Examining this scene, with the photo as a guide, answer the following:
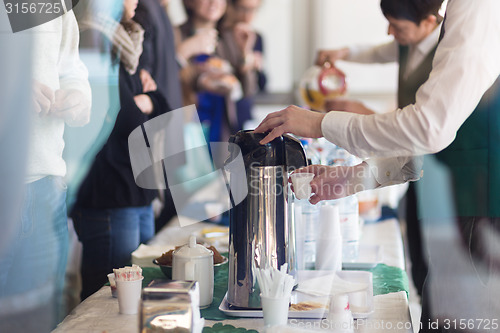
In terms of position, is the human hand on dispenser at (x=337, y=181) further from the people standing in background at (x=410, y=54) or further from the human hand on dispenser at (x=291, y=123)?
the people standing in background at (x=410, y=54)

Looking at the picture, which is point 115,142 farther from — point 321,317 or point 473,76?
point 473,76

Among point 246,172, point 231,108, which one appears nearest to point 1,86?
point 246,172

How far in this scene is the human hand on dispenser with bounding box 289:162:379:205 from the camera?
4.39 feet

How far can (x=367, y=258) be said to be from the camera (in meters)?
1.58

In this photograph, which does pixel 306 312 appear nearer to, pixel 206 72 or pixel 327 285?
pixel 327 285

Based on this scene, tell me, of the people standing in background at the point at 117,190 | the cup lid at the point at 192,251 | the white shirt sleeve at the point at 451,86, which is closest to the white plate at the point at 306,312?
the cup lid at the point at 192,251

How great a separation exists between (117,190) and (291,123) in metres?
0.90

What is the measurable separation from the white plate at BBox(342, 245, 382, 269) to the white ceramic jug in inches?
18.8

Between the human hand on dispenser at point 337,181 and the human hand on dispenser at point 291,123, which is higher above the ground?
the human hand on dispenser at point 291,123

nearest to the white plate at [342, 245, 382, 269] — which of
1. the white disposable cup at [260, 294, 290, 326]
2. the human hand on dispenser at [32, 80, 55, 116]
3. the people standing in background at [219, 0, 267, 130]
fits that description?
the white disposable cup at [260, 294, 290, 326]

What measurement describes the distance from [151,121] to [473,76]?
1.29 meters

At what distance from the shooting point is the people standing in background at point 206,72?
10.8ft

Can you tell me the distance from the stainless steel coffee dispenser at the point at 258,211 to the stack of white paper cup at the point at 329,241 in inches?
12.0

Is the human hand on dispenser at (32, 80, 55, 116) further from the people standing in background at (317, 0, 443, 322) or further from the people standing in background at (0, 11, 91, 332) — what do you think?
the people standing in background at (317, 0, 443, 322)
